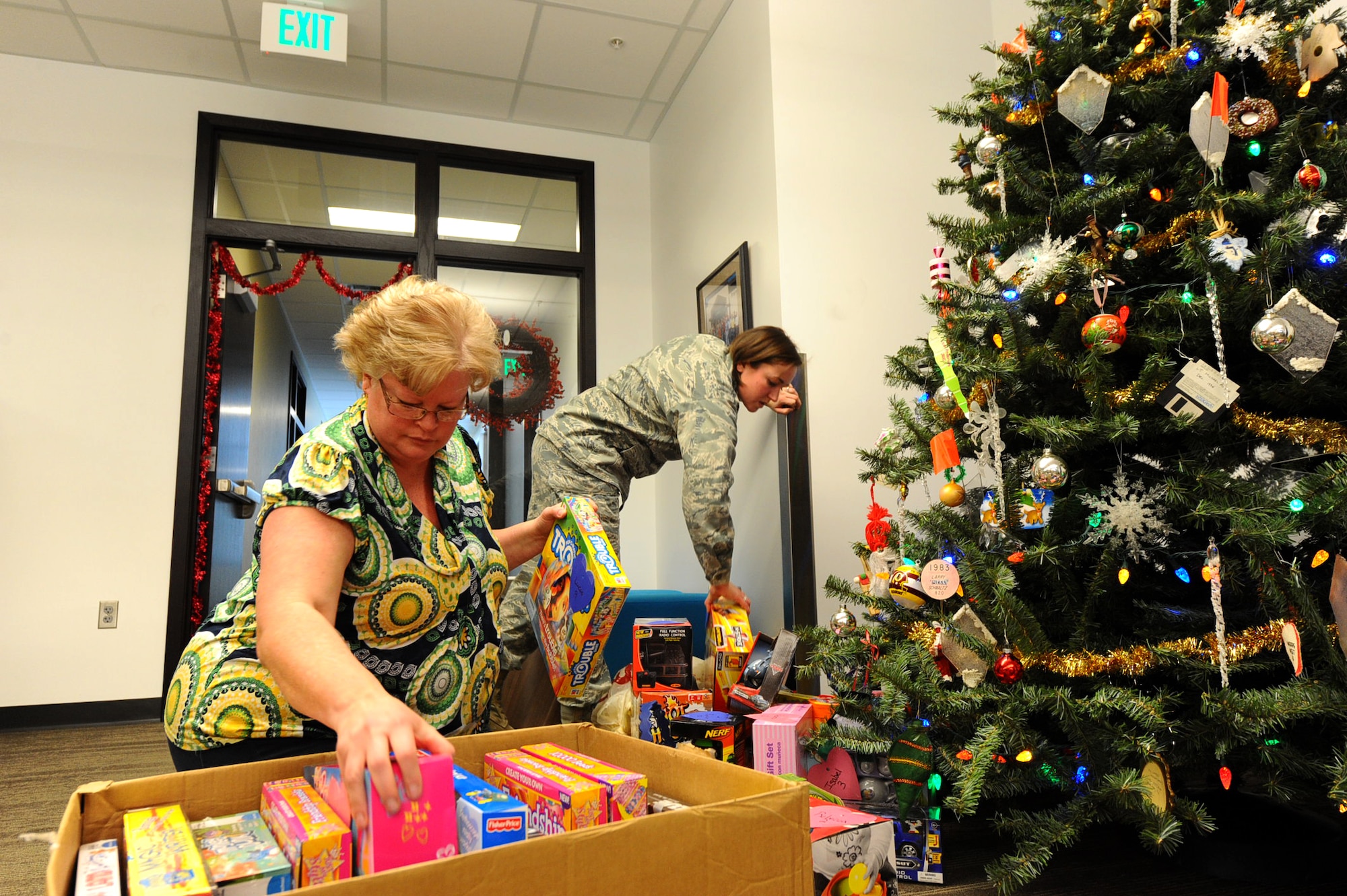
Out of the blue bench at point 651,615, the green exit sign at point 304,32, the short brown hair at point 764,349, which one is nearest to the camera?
the short brown hair at point 764,349

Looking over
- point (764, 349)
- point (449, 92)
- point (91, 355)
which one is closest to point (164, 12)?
point (449, 92)

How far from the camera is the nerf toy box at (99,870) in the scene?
1.56 feet

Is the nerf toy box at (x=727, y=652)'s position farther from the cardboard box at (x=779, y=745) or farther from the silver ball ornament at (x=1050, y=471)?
the silver ball ornament at (x=1050, y=471)

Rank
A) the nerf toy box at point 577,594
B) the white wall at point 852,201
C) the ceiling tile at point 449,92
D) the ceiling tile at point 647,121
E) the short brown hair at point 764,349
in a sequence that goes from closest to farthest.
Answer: the nerf toy box at point 577,594 → the short brown hair at point 764,349 → the white wall at point 852,201 → the ceiling tile at point 449,92 → the ceiling tile at point 647,121

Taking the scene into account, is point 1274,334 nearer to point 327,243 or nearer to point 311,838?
point 311,838

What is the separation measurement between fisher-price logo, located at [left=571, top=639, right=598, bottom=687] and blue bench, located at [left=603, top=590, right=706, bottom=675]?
1.54 metres

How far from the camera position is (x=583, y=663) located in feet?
3.44

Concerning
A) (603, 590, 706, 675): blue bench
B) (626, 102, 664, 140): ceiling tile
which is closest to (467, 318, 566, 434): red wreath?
(626, 102, 664, 140): ceiling tile

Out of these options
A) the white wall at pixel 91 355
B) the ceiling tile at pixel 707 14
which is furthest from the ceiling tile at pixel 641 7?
the white wall at pixel 91 355

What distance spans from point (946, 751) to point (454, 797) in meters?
1.02

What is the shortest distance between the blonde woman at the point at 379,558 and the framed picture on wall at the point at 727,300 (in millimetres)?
2026

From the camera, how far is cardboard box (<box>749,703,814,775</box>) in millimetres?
1664

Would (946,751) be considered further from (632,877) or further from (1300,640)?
(632,877)

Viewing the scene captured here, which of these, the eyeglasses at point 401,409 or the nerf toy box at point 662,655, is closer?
the eyeglasses at point 401,409
